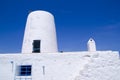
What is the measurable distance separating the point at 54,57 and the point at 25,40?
5.34m

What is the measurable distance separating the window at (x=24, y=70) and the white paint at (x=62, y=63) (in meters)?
0.32

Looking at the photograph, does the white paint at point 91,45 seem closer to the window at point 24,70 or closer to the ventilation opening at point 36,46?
the ventilation opening at point 36,46

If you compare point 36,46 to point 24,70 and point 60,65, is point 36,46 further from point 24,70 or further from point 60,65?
point 60,65

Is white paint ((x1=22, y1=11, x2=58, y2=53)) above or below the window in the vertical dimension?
above

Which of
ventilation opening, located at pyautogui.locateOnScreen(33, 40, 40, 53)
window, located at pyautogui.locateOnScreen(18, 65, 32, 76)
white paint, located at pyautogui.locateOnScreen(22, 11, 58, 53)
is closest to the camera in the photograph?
window, located at pyautogui.locateOnScreen(18, 65, 32, 76)

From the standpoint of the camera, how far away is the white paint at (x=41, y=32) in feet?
46.3

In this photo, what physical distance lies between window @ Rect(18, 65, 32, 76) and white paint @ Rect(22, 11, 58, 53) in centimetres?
274

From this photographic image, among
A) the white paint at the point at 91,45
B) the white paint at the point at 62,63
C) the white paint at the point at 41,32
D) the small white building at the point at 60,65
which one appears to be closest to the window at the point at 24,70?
the small white building at the point at 60,65

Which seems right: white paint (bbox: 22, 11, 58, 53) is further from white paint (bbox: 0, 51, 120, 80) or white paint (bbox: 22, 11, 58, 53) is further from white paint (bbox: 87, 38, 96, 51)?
white paint (bbox: 87, 38, 96, 51)

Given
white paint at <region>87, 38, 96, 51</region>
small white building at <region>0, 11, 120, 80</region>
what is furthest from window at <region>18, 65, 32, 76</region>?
white paint at <region>87, 38, 96, 51</region>

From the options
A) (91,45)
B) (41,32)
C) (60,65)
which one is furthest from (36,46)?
(91,45)

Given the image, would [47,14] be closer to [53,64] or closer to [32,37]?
[32,37]

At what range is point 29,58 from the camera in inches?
449

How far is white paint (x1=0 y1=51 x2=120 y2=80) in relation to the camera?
1041 cm
